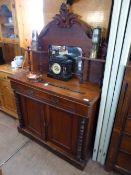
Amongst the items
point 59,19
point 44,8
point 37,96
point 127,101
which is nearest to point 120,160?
point 127,101

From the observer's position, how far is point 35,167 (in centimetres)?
168

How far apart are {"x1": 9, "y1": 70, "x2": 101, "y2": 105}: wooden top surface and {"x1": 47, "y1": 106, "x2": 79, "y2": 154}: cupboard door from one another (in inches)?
9.0

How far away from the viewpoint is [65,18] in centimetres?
160

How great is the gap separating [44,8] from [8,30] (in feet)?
2.65

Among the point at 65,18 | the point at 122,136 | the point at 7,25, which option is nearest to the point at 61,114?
the point at 122,136

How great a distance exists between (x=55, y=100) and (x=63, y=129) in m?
0.38

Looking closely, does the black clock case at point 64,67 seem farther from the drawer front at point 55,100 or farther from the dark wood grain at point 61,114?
the drawer front at point 55,100

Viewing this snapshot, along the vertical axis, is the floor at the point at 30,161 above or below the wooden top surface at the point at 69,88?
below

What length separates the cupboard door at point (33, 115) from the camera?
5.66 feet

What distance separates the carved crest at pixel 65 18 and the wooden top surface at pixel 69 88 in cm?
63

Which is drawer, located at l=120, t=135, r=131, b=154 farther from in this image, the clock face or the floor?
the clock face

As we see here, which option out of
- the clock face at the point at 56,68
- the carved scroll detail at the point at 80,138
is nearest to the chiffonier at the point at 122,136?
the carved scroll detail at the point at 80,138

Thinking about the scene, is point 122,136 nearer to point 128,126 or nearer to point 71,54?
point 128,126

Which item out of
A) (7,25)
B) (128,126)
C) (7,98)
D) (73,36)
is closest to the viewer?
(128,126)
